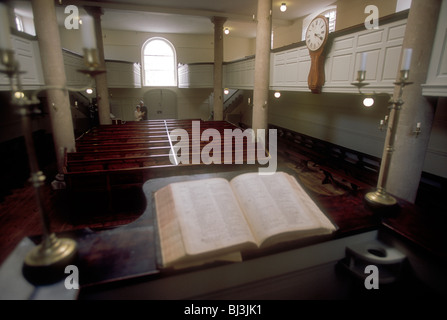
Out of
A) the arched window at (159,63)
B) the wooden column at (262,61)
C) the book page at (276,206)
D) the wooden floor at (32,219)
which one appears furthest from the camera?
the arched window at (159,63)

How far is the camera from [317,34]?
618 centimetres

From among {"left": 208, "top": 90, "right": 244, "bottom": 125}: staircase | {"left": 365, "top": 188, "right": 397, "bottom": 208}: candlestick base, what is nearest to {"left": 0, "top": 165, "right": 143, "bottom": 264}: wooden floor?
{"left": 365, "top": 188, "right": 397, "bottom": 208}: candlestick base

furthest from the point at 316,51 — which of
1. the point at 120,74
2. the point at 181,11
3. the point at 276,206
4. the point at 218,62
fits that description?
the point at 120,74

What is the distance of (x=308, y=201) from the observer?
1546 mm

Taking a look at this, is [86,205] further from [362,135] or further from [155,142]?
[362,135]

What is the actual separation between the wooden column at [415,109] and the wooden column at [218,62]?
9.98m

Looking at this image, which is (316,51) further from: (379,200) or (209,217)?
(209,217)

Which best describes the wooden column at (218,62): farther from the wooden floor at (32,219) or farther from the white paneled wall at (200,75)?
the wooden floor at (32,219)

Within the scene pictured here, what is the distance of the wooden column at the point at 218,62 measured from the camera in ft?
40.4

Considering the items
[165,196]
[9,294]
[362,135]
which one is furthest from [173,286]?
[362,135]

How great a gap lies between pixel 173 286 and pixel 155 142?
6279 millimetres

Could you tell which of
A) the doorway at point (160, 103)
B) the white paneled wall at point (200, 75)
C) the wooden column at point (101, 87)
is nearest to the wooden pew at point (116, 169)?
the wooden column at point (101, 87)

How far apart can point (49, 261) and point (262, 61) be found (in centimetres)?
774

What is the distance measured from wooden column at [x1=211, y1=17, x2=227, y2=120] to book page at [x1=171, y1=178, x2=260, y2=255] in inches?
474
